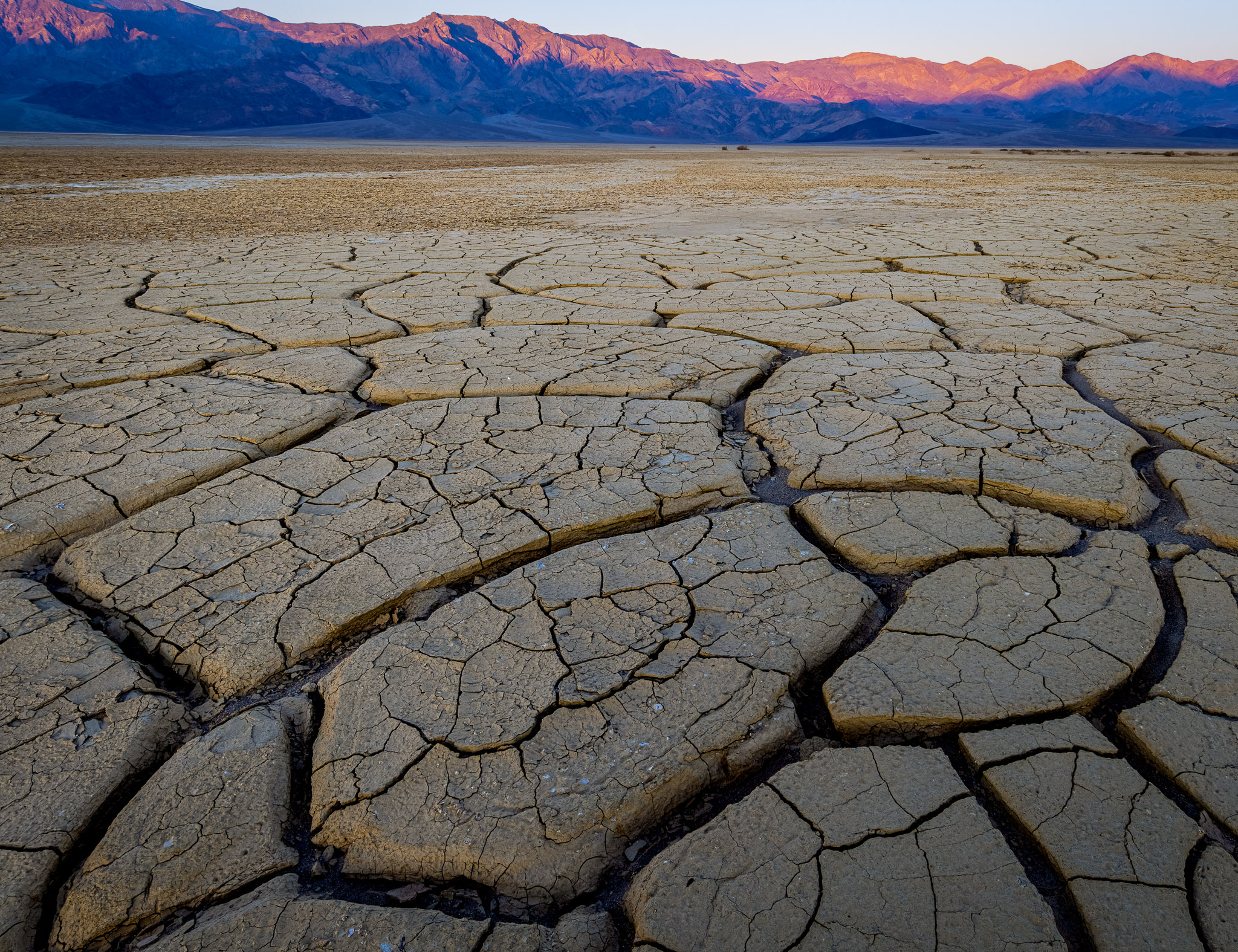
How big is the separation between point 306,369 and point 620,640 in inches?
76.8

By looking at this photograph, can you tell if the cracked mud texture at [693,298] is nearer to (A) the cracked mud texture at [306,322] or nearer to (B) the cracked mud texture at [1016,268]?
(A) the cracked mud texture at [306,322]

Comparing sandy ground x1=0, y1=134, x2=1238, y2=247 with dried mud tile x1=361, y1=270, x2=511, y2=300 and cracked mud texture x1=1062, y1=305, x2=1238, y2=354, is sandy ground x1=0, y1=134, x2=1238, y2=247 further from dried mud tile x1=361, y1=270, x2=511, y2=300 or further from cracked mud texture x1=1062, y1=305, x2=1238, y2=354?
cracked mud texture x1=1062, y1=305, x2=1238, y2=354

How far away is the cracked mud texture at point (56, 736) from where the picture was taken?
0.97 m

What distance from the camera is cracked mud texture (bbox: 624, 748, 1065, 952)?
849 mm

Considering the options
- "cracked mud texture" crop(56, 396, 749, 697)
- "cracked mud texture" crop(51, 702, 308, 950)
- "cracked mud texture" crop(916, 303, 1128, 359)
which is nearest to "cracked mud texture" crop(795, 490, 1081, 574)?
"cracked mud texture" crop(56, 396, 749, 697)

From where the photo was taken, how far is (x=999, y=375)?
2.52 meters

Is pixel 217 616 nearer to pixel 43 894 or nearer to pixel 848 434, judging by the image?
pixel 43 894

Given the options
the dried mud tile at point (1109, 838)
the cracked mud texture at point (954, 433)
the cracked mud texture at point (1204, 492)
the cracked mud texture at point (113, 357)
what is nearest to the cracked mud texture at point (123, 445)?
the cracked mud texture at point (113, 357)

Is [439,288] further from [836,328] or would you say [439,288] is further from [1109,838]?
[1109,838]

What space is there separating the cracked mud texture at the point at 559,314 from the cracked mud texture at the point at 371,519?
3.66 ft

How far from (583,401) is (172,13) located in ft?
470

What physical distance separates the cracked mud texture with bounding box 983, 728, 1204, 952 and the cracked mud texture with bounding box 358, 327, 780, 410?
1.55 m

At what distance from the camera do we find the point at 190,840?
100 cm

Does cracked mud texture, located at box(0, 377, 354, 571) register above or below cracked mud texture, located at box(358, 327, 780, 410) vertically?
below
